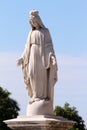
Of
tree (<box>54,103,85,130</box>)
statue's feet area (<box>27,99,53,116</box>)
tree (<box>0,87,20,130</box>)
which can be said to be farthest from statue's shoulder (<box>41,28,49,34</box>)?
tree (<box>54,103,85,130</box>)

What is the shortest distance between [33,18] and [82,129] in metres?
42.9

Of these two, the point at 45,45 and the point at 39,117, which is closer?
the point at 39,117

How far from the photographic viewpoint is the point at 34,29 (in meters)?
15.0

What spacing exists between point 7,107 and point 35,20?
33071 millimetres

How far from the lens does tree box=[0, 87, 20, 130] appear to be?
150ft

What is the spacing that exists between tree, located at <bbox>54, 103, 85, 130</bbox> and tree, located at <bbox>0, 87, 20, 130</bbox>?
21.2ft

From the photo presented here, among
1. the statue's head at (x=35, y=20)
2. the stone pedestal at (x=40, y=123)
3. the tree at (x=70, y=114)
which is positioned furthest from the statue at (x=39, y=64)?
the tree at (x=70, y=114)

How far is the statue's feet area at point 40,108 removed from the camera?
45.4 ft

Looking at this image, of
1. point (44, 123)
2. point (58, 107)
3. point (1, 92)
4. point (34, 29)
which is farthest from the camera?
point (58, 107)

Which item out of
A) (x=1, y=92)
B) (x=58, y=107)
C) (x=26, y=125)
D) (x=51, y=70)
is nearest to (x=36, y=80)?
(x=51, y=70)

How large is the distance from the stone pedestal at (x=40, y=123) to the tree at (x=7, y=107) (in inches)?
1189

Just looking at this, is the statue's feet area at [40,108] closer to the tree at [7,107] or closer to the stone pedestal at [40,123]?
the stone pedestal at [40,123]

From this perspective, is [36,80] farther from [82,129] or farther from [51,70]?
[82,129]

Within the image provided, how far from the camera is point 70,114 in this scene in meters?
54.5
